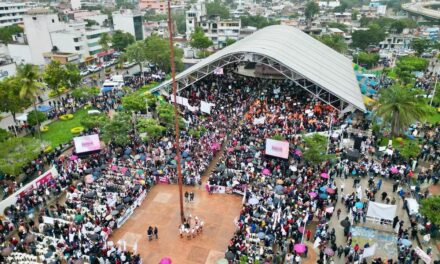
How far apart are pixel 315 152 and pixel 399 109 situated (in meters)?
11.8

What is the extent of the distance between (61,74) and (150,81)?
15.6m

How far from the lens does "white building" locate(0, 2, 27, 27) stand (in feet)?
356

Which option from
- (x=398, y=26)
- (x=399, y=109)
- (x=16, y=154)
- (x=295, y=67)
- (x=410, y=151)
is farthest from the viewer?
(x=398, y=26)

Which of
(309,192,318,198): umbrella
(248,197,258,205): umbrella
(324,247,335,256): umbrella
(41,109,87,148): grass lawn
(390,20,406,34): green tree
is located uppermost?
(390,20,406,34): green tree

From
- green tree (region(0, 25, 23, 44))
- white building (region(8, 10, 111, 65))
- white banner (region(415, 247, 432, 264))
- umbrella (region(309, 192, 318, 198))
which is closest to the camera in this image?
white banner (region(415, 247, 432, 264))

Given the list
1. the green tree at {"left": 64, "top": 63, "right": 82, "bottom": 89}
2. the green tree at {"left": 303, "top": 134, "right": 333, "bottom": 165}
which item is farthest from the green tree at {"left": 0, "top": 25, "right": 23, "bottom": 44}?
the green tree at {"left": 303, "top": 134, "right": 333, "bottom": 165}

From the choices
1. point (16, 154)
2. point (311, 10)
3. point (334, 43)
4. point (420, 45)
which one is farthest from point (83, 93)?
point (311, 10)

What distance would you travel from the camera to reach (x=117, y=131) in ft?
106

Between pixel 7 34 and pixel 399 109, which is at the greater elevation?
pixel 7 34

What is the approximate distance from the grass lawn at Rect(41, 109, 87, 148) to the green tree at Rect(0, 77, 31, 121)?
164 inches

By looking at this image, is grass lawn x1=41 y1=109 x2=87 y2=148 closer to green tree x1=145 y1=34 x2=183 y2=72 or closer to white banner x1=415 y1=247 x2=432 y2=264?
green tree x1=145 y1=34 x2=183 y2=72

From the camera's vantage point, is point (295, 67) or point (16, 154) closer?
point (16, 154)

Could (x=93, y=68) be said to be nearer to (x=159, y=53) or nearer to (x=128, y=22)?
(x=159, y=53)

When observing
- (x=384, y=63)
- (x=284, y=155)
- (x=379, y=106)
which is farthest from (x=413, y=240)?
(x=384, y=63)
